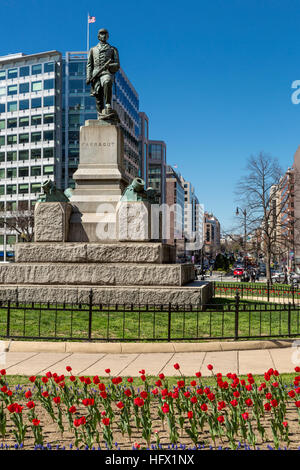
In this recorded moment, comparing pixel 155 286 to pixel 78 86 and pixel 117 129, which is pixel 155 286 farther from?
pixel 78 86

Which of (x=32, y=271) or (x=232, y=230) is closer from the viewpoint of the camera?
(x=32, y=271)

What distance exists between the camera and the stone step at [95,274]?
521 inches

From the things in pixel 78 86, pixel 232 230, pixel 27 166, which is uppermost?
pixel 78 86

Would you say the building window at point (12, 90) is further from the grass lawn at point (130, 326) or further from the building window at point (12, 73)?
the grass lawn at point (130, 326)

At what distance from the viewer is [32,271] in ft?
44.5

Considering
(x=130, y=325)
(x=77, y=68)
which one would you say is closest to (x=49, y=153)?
(x=77, y=68)

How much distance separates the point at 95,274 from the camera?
13391 mm

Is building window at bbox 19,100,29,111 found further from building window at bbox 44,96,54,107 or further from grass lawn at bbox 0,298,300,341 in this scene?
grass lawn at bbox 0,298,300,341

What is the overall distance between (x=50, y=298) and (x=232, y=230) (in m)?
32.4

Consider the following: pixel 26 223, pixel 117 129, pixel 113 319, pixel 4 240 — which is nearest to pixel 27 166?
pixel 4 240

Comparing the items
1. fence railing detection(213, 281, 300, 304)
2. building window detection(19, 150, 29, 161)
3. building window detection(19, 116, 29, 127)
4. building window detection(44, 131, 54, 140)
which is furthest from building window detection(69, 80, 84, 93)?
fence railing detection(213, 281, 300, 304)

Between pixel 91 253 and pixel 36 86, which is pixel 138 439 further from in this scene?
pixel 36 86
